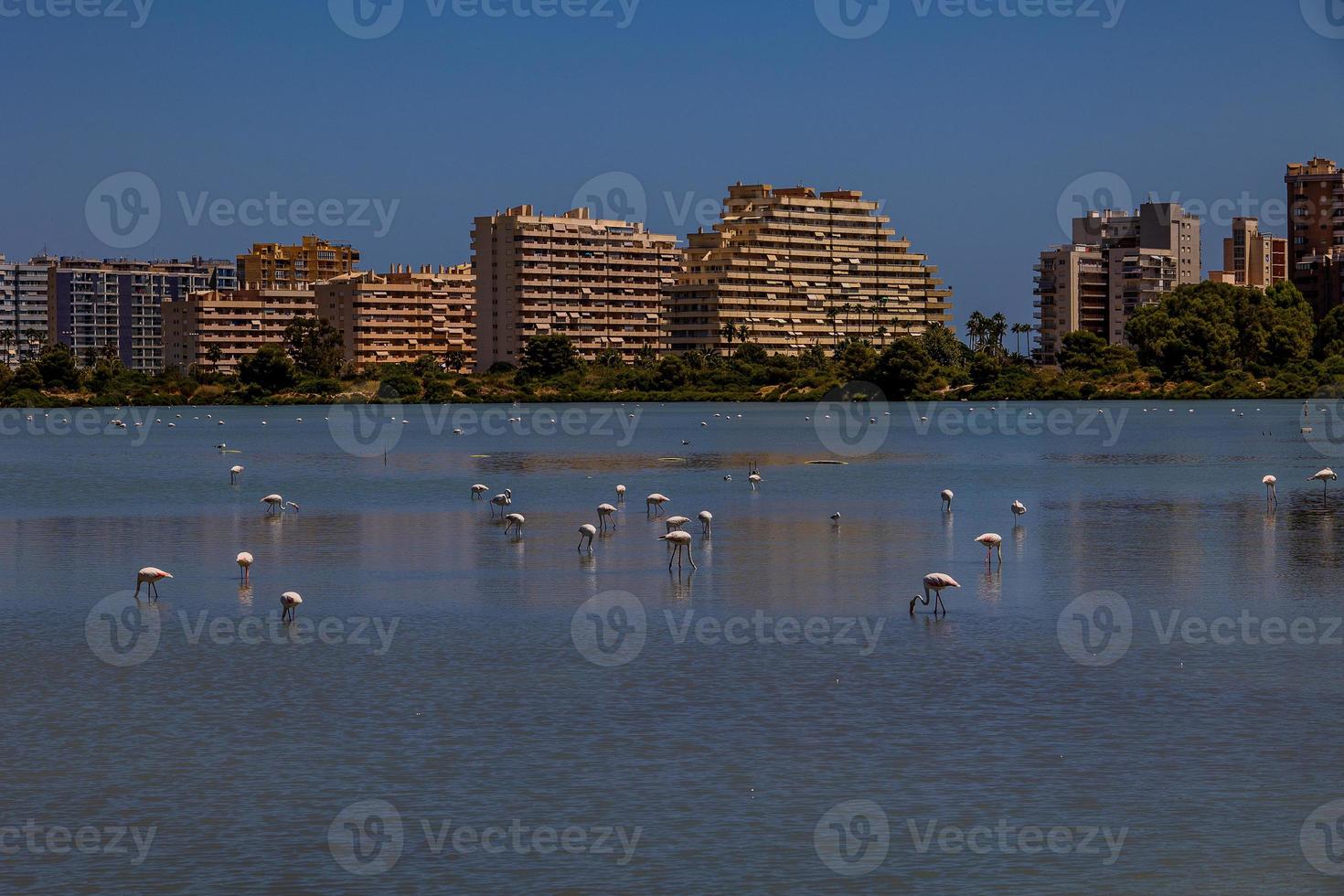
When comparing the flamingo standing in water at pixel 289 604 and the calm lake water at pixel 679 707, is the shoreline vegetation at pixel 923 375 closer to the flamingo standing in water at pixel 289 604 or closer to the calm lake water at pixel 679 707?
the calm lake water at pixel 679 707

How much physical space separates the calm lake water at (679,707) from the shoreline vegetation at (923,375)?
12843 centimetres

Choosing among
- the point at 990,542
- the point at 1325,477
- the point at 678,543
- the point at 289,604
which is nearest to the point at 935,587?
the point at 990,542

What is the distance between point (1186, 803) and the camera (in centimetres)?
1545

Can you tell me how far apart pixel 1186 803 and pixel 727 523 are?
26.8 m

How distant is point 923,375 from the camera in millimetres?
179000

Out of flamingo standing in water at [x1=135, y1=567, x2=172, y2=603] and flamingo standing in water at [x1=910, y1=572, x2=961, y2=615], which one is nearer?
flamingo standing in water at [x1=910, y1=572, x2=961, y2=615]

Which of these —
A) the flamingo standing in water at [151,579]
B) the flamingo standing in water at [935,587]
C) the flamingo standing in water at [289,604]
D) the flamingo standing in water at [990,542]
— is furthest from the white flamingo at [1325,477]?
the flamingo standing in water at [151,579]

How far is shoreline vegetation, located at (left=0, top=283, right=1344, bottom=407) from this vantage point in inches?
6585

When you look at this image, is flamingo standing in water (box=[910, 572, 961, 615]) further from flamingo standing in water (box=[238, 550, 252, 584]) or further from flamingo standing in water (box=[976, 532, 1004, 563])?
flamingo standing in water (box=[238, 550, 252, 584])

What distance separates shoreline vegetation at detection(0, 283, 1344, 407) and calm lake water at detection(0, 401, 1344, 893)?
12843 centimetres

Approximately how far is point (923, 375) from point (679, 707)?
162 m

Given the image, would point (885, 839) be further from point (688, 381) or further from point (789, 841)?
point (688, 381)

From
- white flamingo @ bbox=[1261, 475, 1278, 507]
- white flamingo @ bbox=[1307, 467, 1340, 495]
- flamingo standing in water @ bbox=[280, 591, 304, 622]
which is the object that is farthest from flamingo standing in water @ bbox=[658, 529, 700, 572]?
white flamingo @ bbox=[1307, 467, 1340, 495]

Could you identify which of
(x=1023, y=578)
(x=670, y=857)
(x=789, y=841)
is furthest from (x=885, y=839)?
(x=1023, y=578)
